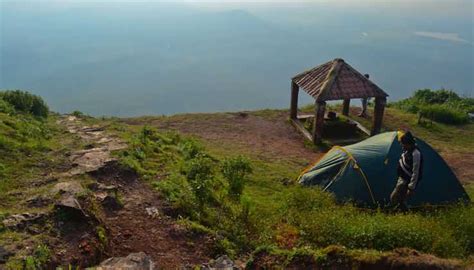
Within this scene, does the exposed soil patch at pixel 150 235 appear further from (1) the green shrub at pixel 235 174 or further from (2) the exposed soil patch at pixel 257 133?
(2) the exposed soil patch at pixel 257 133

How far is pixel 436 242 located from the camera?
6449 mm

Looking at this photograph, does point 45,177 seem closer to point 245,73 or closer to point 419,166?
point 419,166

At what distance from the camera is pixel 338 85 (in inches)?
630

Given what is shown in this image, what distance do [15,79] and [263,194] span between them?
138 metres

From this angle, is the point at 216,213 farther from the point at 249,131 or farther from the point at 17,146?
the point at 249,131

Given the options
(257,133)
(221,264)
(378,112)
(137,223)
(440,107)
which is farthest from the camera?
(440,107)

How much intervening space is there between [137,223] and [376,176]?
5.41 metres

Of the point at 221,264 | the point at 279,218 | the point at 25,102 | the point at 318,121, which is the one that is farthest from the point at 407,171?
the point at 25,102

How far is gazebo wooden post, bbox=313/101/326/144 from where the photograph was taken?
51.7 ft

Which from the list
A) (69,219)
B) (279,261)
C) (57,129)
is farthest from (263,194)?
(57,129)

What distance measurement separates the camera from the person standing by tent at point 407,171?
8.27 m

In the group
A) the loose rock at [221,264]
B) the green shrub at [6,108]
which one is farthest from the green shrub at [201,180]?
the green shrub at [6,108]

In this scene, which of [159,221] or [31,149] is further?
[31,149]

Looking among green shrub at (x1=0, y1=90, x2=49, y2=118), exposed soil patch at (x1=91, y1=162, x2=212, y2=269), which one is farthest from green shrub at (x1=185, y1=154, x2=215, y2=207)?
green shrub at (x1=0, y1=90, x2=49, y2=118)
